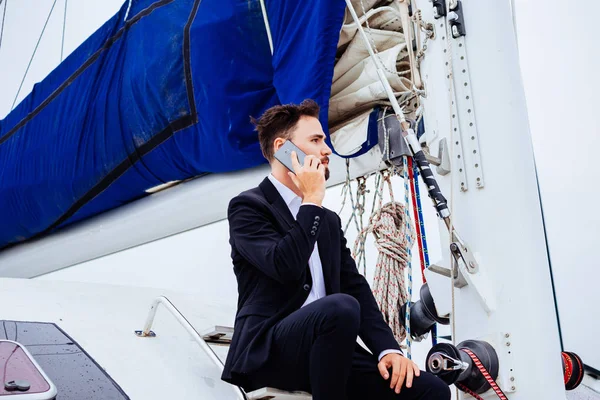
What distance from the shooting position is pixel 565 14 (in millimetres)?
2309

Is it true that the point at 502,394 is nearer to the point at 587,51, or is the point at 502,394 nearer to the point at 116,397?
the point at 116,397

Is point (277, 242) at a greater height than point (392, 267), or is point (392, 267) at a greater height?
point (277, 242)

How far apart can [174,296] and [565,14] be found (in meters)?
1.50

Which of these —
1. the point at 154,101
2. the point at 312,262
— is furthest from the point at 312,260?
the point at 154,101

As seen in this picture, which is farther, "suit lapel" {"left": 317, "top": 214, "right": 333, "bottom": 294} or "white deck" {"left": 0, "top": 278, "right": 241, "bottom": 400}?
"white deck" {"left": 0, "top": 278, "right": 241, "bottom": 400}

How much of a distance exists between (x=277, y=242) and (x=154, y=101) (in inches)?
59.1

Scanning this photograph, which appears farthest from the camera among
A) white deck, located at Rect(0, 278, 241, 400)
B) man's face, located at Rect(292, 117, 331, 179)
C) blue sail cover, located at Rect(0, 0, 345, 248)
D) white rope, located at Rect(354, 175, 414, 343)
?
blue sail cover, located at Rect(0, 0, 345, 248)

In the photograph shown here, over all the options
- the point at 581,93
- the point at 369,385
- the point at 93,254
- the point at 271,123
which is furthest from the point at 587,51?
the point at 93,254

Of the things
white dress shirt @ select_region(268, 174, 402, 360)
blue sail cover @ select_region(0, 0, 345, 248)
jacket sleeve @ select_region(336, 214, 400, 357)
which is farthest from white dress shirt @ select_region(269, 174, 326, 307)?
blue sail cover @ select_region(0, 0, 345, 248)

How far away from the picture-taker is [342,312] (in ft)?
3.95

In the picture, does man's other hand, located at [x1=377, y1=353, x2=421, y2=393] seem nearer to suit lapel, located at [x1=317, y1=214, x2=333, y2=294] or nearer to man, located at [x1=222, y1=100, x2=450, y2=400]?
man, located at [x1=222, y1=100, x2=450, y2=400]

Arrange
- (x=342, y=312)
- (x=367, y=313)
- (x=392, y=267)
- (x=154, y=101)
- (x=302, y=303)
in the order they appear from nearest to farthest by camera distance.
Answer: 1. (x=342, y=312)
2. (x=302, y=303)
3. (x=367, y=313)
4. (x=392, y=267)
5. (x=154, y=101)

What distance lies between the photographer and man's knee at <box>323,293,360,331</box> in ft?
3.94

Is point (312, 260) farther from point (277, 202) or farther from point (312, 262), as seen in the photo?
point (277, 202)
